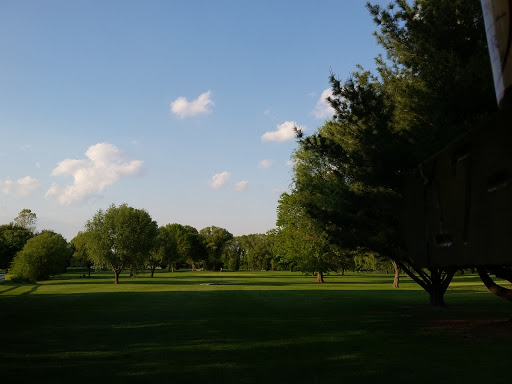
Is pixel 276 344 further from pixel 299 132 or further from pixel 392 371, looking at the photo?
pixel 299 132

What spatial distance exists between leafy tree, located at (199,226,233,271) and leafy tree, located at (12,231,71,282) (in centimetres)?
7713

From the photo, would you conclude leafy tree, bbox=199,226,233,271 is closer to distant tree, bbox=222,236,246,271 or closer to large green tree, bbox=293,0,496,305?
distant tree, bbox=222,236,246,271

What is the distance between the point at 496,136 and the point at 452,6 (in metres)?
15.5

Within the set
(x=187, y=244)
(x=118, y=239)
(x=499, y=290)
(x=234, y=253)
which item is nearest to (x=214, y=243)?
(x=234, y=253)

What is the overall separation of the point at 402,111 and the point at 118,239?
175 ft

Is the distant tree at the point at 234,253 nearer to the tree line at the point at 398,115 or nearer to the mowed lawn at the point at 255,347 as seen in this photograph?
the tree line at the point at 398,115

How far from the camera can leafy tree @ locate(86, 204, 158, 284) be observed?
2530 inches

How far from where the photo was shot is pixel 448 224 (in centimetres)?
120

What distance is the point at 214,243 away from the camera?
14988 cm

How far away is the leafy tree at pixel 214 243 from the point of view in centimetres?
14438

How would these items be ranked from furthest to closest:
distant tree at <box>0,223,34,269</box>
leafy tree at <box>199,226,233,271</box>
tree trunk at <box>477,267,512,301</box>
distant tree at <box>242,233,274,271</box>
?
1. distant tree at <box>242,233,274,271</box>
2. leafy tree at <box>199,226,233,271</box>
3. distant tree at <box>0,223,34,269</box>
4. tree trunk at <box>477,267,512,301</box>

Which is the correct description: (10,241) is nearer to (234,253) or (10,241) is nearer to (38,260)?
(38,260)

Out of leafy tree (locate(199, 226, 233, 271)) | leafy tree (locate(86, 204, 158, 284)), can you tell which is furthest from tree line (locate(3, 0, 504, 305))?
leafy tree (locate(199, 226, 233, 271))

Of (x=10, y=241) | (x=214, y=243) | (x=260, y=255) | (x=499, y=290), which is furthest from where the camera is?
(x=260, y=255)
